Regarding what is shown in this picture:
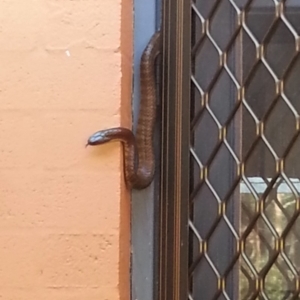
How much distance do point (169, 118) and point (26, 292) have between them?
1.65ft

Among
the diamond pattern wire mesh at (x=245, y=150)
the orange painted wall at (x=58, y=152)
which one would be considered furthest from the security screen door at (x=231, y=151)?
the orange painted wall at (x=58, y=152)

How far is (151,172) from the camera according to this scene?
1259mm

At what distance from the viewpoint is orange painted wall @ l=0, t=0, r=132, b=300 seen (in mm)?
1146

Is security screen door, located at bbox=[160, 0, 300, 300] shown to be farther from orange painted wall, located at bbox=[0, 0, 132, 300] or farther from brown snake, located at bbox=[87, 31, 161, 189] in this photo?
orange painted wall, located at bbox=[0, 0, 132, 300]

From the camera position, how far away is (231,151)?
124 cm

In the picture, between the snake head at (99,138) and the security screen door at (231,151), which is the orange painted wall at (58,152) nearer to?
the snake head at (99,138)

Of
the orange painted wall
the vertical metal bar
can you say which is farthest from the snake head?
the vertical metal bar

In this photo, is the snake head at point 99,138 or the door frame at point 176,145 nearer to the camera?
the snake head at point 99,138

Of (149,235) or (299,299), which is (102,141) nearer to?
(149,235)

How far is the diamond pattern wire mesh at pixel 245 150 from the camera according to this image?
1.21m

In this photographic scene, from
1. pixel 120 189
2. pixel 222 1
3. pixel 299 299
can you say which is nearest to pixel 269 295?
pixel 299 299

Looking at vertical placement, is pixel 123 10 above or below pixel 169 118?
above

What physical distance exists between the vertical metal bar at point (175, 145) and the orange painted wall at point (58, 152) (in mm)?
147

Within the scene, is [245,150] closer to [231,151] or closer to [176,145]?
[231,151]
